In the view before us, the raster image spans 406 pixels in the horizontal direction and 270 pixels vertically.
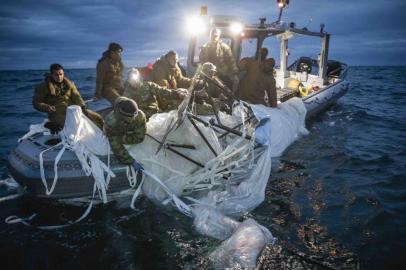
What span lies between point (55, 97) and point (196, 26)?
479 centimetres

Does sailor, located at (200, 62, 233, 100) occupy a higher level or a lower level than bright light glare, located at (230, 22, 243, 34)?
lower

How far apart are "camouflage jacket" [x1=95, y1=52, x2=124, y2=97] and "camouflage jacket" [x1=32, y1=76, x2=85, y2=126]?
1082 millimetres

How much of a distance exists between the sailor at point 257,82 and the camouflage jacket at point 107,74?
10.8ft

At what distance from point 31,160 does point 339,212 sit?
5.10 meters

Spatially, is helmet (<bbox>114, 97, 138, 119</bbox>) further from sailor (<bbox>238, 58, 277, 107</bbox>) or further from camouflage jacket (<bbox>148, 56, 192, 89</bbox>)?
sailor (<bbox>238, 58, 277, 107</bbox>)

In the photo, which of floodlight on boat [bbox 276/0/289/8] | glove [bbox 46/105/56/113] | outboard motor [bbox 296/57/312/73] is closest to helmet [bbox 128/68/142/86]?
glove [bbox 46/105/56/113]

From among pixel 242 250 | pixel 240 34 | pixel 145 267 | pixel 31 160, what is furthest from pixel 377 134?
pixel 31 160

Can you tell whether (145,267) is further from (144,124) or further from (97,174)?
(144,124)

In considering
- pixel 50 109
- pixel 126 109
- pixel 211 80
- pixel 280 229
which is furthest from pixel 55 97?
pixel 280 229

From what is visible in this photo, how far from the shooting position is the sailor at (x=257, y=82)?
26.6 ft

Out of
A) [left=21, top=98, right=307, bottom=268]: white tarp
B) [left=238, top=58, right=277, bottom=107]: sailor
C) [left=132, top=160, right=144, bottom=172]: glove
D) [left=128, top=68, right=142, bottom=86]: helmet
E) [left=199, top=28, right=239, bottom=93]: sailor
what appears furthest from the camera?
[left=238, top=58, right=277, bottom=107]: sailor

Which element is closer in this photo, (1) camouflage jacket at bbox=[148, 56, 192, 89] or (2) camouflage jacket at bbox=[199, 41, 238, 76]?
(1) camouflage jacket at bbox=[148, 56, 192, 89]

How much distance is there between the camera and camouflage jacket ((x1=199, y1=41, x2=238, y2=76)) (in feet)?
25.7

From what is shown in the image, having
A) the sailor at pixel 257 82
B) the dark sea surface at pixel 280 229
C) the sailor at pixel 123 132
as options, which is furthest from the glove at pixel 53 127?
the sailor at pixel 257 82
